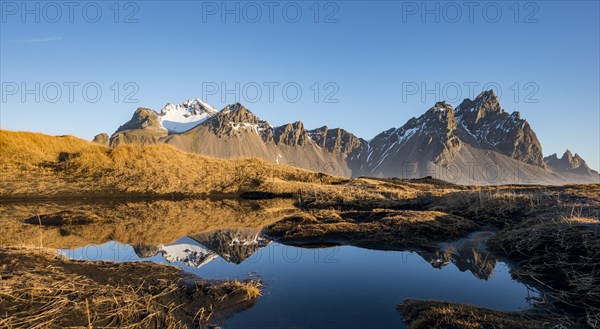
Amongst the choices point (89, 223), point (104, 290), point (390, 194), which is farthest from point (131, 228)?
point (390, 194)

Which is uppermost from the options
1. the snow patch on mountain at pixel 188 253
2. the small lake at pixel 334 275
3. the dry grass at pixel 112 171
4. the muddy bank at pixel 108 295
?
the dry grass at pixel 112 171

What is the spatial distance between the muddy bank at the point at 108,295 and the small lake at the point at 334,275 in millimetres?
959

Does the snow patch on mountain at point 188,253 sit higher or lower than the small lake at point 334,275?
higher

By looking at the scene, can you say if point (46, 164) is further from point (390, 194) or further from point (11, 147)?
point (390, 194)

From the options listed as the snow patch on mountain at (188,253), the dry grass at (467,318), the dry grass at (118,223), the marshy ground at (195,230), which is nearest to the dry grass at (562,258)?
the marshy ground at (195,230)

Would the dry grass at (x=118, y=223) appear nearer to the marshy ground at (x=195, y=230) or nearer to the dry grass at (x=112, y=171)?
the marshy ground at (x=195, y=230)

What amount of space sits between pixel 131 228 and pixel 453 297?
20.7m

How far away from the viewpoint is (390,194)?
40.6 m

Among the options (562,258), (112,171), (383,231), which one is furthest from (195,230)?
(112,171)

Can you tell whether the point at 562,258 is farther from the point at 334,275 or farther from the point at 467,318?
the point at 334,275

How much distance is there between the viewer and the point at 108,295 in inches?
383

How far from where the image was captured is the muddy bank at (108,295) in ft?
27.4

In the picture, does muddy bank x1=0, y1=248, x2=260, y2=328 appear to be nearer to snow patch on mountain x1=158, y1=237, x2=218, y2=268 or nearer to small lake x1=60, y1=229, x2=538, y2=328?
small lake x1=60, y1=229, x2=538, y2=328

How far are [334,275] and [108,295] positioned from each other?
8.30m
